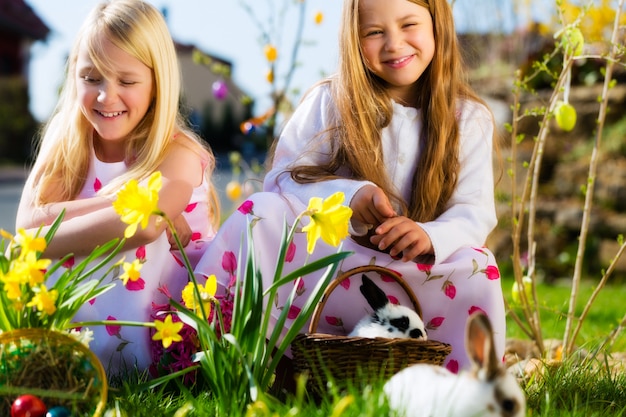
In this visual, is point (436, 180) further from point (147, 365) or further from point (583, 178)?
point (583, 178)

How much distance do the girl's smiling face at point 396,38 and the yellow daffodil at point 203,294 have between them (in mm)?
935

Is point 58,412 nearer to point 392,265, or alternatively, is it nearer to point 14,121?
point 392,265

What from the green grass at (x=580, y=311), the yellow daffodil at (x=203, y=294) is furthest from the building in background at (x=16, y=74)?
the yellow daffodil at (x=203, y=294)

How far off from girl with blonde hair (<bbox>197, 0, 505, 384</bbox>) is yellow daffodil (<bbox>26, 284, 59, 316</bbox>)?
66cm

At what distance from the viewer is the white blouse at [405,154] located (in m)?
2.47

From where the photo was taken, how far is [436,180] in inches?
98.7

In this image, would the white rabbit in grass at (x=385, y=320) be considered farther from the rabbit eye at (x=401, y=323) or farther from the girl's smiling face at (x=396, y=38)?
the girl's smiling face at (x=396, y=38)

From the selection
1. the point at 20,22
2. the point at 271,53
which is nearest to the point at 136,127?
the point at 271,53

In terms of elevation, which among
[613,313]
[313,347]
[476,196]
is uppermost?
[476,196]

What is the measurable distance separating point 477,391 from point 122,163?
1.48 metres

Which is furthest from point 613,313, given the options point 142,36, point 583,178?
point 142,36

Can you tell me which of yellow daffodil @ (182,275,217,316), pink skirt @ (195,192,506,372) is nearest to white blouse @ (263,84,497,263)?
pink skirt @ (195,192,506,372)

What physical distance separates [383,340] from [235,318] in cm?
33

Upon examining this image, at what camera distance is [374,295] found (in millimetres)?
2111
